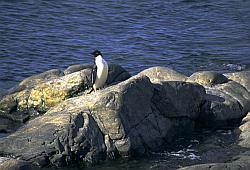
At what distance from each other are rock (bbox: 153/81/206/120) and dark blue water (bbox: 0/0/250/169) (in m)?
5.45

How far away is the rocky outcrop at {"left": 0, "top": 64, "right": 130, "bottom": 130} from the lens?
57.2 feet

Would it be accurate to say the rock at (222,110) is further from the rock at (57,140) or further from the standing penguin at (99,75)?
the rock at (57,140)

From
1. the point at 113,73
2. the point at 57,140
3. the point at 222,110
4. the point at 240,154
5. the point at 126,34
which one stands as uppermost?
the point at 113,73

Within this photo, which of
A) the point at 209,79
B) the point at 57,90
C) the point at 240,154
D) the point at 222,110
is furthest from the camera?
the point at 209,79

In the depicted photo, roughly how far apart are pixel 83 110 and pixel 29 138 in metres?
1.27

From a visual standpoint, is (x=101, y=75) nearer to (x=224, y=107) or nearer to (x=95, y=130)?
(x=95, y=130)

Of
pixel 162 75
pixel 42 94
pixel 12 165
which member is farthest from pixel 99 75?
pixel 12 165

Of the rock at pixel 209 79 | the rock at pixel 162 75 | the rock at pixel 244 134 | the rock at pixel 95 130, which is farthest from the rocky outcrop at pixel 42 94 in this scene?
the rock at pixel 244 134

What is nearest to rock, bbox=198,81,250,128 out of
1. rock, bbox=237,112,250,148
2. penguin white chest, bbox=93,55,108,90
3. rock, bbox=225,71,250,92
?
rock, bbox=237,112,250,148

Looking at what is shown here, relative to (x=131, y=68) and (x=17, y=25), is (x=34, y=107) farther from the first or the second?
(x=17, y=25)

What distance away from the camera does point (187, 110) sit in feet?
55.9

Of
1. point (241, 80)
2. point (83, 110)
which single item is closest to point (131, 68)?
point (241, 80)

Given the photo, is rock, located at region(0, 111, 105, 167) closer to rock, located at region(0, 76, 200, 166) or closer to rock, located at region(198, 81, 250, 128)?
rock, located at region(0, 76, 200, 166)

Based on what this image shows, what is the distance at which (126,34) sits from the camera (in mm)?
28531
